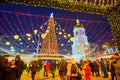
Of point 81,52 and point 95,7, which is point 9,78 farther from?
point 81,52

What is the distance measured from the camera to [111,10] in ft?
50.4

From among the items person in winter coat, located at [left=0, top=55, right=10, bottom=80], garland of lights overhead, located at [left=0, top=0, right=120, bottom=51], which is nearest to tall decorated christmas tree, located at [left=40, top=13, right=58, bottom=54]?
garland of lights overhead, located at [left=0, top=0, right=120, bottom=51]

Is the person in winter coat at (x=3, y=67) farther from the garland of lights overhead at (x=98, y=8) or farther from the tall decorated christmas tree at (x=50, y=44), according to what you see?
the tall decorated christmas tree at (x=50, y=44)

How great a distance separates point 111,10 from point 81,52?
62236 millimetres

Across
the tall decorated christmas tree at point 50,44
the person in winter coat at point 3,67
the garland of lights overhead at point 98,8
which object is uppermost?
the tall decorated christmas tree at point 50,44

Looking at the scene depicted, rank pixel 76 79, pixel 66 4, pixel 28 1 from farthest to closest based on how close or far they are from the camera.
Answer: pixel 66 4, pixel 28 1, pixel 76 79

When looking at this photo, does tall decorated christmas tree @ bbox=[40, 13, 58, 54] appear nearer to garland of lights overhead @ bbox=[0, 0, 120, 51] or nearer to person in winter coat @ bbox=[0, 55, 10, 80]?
garland of lights overhead @ bbox=[0, 0, 120, 51]

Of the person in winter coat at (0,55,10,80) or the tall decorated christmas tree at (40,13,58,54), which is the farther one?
the tall decorated christmas tree at (40,13,58,54)

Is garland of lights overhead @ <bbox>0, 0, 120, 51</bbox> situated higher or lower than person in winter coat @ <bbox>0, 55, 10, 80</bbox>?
higher

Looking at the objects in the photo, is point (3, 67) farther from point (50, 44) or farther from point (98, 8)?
point (50, 44)

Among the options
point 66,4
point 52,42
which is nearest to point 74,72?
point 66,4

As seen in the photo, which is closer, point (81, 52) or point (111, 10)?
point (111, 10)

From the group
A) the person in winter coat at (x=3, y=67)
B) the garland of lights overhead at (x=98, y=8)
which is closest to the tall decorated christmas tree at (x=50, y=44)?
the garland of lights overhead at (x=98, y=8)

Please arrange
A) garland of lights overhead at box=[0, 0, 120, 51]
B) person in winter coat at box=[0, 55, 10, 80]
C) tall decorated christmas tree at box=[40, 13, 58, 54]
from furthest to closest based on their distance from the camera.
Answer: tall decorated christmas tree at box=[40, 13, 58, 54] < garland of lights overhead at box=[0, 0, 120, 51] < person in winter coat at box=[0, 55, 10, 80]
